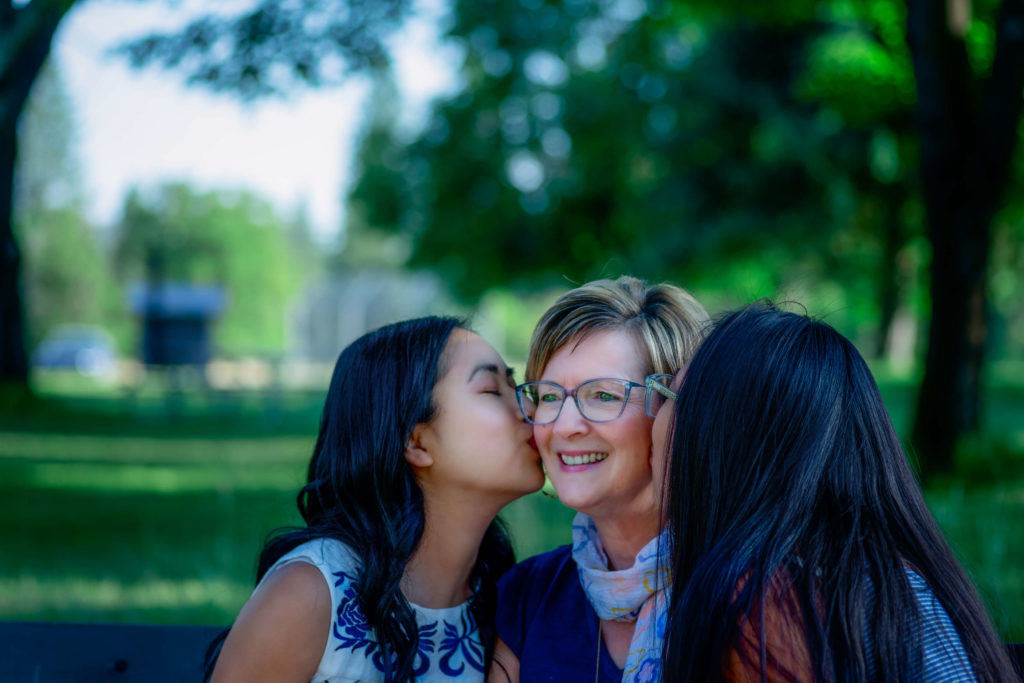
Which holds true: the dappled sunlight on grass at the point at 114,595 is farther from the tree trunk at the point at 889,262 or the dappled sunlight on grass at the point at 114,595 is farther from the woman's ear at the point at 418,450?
the tree trunk at the point at 889,262

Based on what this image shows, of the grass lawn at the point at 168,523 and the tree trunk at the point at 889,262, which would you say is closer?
the grass lawn at the point at 168,523

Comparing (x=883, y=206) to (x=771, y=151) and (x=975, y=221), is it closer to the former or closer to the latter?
(x=771, y=151)

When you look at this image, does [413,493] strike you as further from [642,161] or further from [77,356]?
[77,356]

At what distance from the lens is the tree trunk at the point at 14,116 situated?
574 cm

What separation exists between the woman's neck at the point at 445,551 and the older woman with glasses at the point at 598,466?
0.56 ft

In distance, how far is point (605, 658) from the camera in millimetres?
2717

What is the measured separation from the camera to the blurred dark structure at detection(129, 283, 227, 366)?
26.0 meters

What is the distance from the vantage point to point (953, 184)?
28.2 ft

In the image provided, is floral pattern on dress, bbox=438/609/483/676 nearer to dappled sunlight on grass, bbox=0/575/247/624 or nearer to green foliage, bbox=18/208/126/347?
dappled sunlight on grass, bbox=0/575/247/624

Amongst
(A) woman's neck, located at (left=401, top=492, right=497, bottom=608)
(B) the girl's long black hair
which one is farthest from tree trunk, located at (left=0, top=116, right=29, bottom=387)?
(B) the girl's long black hair

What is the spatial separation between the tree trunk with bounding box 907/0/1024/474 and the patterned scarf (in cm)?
665

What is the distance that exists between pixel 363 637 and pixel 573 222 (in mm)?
28335

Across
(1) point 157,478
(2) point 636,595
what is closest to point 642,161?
(1) point 157,478

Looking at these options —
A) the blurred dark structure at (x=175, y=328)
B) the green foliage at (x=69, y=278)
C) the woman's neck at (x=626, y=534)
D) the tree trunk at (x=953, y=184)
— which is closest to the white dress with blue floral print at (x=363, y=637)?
the woman's neck at (x=626, y=534)
